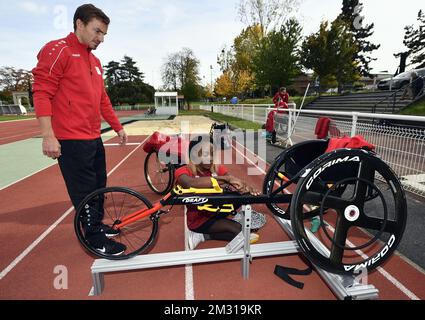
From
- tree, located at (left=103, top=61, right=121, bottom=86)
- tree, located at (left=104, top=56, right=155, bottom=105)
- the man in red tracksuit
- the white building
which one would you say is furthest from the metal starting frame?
tree, located at (left=103, top=61, right=121, bottom=86)

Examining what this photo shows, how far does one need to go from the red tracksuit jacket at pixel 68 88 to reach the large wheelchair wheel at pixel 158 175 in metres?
2.08

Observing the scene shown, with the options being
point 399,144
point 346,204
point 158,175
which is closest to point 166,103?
point 158,175

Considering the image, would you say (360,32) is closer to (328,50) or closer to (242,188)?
(328,50)

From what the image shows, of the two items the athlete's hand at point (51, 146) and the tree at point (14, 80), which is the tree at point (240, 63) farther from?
the tree at point (14, 80)

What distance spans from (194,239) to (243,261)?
0.73 meters

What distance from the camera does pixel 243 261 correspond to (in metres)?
2.52

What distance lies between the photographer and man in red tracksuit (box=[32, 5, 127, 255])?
2.22m

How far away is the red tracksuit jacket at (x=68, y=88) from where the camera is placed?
221 centimetres

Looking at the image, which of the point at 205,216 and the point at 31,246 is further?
the point at 31,246

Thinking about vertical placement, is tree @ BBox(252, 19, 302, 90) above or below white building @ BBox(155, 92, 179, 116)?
above

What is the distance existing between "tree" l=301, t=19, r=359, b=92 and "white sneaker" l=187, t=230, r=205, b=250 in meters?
29.1

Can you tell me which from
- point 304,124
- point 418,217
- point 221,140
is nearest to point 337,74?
point 304,124

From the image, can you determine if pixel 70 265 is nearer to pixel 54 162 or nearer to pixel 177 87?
pixel 54 162

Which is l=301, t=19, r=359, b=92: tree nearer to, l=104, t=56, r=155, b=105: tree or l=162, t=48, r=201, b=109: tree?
l=162, t=48, r=201, b=109: tree
